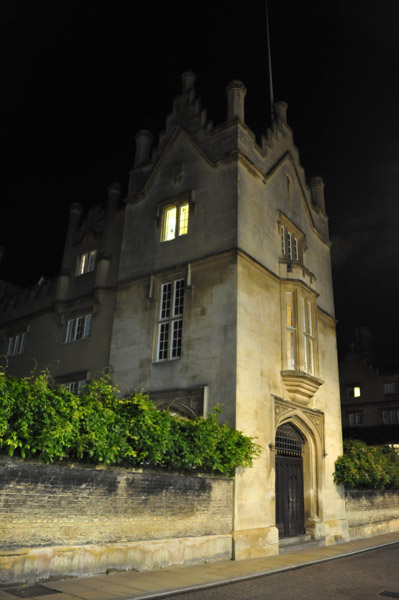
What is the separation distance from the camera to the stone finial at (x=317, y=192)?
2581cm

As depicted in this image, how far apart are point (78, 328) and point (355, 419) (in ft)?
114

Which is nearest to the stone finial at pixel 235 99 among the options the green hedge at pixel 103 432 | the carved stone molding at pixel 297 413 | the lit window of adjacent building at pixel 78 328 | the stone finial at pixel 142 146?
the stone finial at pixel 142 146

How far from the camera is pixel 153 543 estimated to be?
448 inches

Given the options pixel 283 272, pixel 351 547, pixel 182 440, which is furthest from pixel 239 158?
pixel 351 547

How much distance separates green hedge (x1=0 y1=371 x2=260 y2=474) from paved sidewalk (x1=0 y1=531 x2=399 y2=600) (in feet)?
7.61

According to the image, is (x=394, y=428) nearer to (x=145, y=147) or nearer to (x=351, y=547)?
(x=351, y=547)

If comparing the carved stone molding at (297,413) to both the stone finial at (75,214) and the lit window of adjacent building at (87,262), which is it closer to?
the lit window of adjacent building at (87,262)

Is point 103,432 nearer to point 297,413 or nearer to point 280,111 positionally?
point 297,413

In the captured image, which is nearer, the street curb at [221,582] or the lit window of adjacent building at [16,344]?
the street curb at [221,582]

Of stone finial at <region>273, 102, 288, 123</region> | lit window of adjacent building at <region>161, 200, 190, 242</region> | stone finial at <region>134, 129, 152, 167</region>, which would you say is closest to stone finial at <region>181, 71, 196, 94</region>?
stone finial at <region>134, 129, 152, 167</region>

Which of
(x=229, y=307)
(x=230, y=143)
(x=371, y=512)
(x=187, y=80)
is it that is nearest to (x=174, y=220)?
(x=230, y=143)

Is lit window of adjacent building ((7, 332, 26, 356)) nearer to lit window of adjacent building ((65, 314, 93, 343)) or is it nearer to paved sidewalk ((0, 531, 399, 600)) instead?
lit window of adjacent building ((65, 314, 93, 343))

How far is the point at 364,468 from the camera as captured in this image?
2159cm

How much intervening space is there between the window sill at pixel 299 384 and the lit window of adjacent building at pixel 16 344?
1495 centimetres
